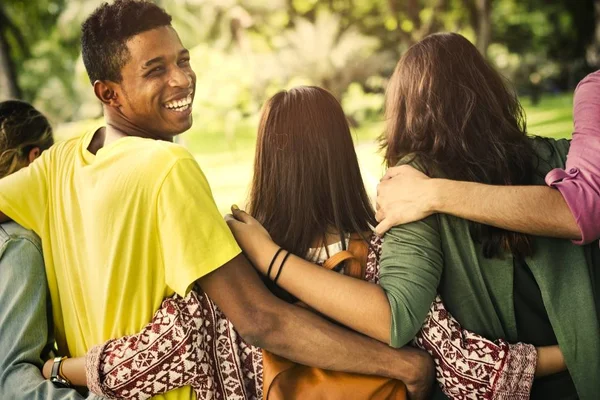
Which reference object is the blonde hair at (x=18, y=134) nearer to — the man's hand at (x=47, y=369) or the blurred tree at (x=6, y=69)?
the man's hand at (x=47, y=369)

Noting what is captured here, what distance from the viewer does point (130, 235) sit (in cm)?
161

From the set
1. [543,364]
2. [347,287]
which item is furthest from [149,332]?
[543,364]

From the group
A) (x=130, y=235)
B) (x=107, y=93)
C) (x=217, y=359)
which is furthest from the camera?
(x=107, y=93)

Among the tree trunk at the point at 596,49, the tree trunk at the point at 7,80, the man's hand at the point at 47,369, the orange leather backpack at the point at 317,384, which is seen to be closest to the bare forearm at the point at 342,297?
the orange leather backpack at the point at 317,384

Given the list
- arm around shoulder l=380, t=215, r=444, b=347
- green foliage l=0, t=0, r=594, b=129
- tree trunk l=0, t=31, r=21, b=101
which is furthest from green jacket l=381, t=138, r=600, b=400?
green foliage l=0, t=0, r=594, b=129

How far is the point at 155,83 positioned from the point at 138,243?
1.68 ft

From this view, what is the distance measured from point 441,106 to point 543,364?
692 mm

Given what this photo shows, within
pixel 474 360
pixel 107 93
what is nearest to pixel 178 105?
pixel 107 93

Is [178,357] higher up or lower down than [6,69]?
lower down

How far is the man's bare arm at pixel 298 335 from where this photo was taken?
1613 mm

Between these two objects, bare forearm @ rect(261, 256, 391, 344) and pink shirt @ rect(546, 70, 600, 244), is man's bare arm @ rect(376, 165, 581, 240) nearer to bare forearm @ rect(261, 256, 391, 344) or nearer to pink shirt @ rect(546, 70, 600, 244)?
pink shirt @ rect(546, 70, 600, 244)

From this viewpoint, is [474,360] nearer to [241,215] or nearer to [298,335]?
[298,335]

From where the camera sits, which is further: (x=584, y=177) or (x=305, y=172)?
(x=305, y=172)

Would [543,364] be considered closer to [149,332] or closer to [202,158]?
[149,332]
